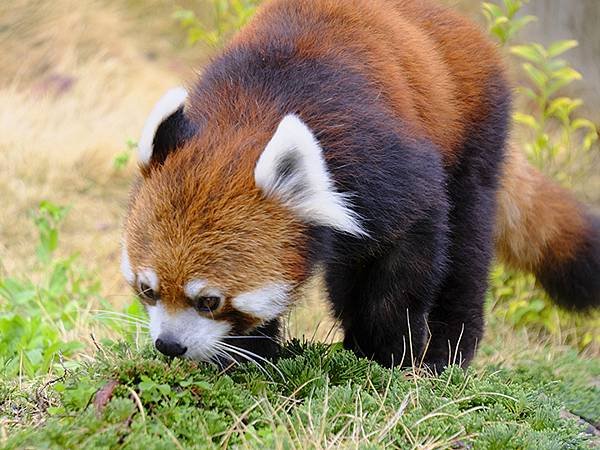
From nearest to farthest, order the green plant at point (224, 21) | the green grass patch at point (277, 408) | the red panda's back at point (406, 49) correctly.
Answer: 1. the green grass patch at point (277, 408)
2. the red panda's back at point (406, 49)
3. the green plant at point (224, 21)

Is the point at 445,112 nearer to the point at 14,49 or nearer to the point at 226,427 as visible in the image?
the point at 226,427

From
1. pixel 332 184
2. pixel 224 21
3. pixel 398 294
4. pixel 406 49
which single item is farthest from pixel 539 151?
pixel 332 184

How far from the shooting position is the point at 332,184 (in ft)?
10.4

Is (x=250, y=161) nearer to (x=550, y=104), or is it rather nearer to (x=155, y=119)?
(x=155, y=119)

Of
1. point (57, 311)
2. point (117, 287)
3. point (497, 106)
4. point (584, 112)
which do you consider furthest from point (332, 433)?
point (584, 112)

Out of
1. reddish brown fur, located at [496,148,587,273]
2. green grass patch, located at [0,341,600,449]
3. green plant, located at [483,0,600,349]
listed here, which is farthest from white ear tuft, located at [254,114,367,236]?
green plant, located at [483,0,600,349]

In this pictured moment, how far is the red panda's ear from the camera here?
317 centimetres

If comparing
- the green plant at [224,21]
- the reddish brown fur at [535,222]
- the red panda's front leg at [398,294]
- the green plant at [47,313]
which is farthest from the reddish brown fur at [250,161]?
the green plant at [224,21]

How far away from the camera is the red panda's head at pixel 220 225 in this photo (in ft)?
9.84

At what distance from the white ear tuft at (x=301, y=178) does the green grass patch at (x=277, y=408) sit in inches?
24.0

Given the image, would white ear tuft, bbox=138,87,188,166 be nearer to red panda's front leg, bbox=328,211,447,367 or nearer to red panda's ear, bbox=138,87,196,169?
red panda's ear, bbox=138,87,196,169

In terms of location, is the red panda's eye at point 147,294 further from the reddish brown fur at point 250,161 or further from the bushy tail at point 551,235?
the bushy tail at point 551,235

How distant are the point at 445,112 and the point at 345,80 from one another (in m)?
0.64

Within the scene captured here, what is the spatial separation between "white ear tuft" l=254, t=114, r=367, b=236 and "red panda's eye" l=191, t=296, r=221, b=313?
0.42 metres
